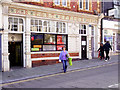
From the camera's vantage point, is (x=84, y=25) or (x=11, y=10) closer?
(x=11, y=10)

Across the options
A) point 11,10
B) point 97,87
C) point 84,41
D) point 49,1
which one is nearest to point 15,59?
point 11,10

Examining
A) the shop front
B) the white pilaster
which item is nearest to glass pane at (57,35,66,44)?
the white pilaster

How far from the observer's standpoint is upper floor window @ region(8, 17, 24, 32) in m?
11.0

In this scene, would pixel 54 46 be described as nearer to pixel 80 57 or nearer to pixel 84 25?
pixel 80 57

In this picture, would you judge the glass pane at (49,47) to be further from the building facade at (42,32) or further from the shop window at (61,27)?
the shop window at (61,27)

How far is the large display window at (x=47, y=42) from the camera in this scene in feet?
39.3

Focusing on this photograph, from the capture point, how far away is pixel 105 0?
17750 mm

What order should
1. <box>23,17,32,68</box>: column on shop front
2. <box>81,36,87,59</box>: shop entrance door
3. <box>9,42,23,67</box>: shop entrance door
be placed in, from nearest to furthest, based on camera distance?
<box>23,17,32,68</box>: column on shop front, <box>9,42,23,67</box>: shop entrance door, <box>81,36,87,59</box>: shop entrance door

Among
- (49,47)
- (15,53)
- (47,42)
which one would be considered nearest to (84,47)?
(49,47)

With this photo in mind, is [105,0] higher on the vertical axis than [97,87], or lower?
higher

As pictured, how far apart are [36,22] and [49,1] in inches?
87.6

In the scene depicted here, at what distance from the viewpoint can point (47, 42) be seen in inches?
501

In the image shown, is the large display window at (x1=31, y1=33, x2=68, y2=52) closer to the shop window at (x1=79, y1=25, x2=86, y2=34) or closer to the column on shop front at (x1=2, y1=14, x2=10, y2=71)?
the shop window at (x1=79, y1=25, x2=86, y2=34)

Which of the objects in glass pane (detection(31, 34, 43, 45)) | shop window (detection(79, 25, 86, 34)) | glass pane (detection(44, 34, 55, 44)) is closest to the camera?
glass pane (detection(31, 34, 43, 45))
